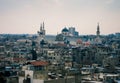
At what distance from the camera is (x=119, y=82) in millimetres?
11117

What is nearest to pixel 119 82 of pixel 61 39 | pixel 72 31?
pixel 61 39

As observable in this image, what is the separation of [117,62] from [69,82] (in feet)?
36.7

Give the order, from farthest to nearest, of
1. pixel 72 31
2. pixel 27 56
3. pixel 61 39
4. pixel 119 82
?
pixel 72 31 → pixel 61 39 → pixel 27 56 → pixel 119 82

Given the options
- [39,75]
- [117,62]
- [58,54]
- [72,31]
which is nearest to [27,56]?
[58,54]

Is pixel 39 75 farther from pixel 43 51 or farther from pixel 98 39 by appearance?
pixel 98 39

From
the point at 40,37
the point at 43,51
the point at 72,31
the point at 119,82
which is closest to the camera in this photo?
the point at 119,82

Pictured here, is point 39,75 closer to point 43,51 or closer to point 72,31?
point 43,51

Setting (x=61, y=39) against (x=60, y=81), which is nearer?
(x=60, y=81)

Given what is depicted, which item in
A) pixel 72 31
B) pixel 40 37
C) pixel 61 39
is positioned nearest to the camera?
pixel 40 37

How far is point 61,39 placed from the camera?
40031 mm

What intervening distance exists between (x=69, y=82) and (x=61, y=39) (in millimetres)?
30079

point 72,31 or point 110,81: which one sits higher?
point 72,31

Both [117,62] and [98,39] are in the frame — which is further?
[98,39]

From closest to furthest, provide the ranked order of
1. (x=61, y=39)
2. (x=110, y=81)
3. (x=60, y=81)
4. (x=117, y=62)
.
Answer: (x=60, y=81) < (x=110, y=81) < (x=117, y=62) < (x=61, y=39)
